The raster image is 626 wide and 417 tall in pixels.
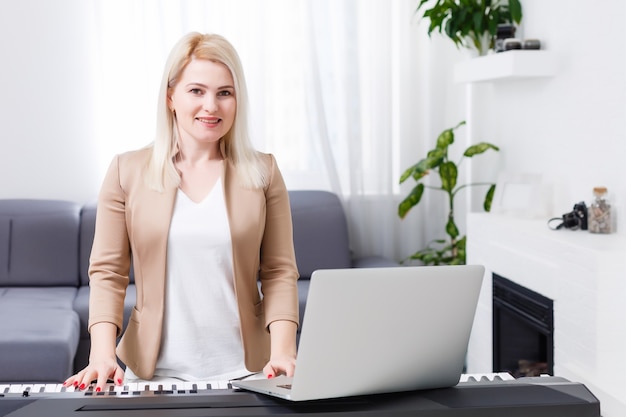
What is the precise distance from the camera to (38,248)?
4.25 m

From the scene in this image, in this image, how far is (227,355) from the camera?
6.08ft

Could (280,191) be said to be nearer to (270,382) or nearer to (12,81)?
(270,382)

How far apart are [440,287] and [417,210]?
3.47 m

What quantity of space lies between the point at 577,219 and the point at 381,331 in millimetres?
2113

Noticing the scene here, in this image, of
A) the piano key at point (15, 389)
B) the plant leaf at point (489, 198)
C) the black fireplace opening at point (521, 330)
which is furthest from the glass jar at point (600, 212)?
the piano key at point (15, 389)

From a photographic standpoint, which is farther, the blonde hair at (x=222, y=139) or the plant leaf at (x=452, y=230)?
the plant leaf at (x=452, y=230)

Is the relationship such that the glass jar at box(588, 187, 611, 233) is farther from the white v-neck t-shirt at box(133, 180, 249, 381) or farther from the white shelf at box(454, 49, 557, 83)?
the white v-neck t-shirt at box(133, 180, 249, 381)

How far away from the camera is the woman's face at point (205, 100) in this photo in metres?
1.83

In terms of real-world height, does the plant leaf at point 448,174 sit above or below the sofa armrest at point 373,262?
above

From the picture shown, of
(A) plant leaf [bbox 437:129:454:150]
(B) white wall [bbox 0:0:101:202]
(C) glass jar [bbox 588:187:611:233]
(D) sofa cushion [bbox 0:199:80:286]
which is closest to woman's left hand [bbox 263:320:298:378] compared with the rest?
(C) glass jar [bbox 588:187:611:233]

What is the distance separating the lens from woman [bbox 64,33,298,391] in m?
1.82

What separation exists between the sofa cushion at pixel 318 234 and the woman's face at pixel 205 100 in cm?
250

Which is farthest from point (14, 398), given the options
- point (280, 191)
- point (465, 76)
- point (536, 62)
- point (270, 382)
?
point (465, 76)

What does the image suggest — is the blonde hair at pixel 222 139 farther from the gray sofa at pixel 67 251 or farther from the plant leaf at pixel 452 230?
the plant leaf at pixel 452 230
